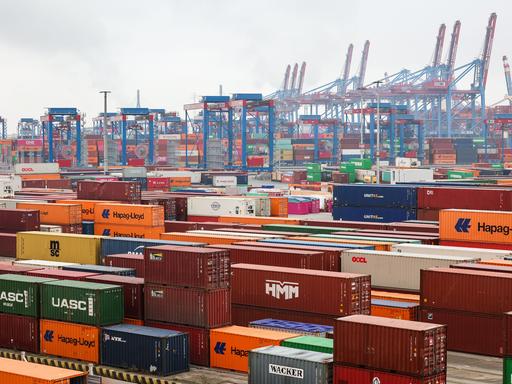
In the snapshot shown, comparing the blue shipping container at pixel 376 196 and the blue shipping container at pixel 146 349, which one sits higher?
the blue shipping container at pixel 376 196

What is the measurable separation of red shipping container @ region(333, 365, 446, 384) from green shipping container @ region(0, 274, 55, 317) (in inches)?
544

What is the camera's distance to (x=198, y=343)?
1383 inches

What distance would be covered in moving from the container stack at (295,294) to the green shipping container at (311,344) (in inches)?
115

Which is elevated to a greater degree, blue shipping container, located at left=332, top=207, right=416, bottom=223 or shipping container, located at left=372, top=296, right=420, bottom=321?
blue shipping container, located at left=332, top=207, right=416, bottom=223

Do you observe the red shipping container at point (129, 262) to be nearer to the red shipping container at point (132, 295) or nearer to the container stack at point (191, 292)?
the red shipping container at point (132, 295)

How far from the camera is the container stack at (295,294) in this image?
3503 cm

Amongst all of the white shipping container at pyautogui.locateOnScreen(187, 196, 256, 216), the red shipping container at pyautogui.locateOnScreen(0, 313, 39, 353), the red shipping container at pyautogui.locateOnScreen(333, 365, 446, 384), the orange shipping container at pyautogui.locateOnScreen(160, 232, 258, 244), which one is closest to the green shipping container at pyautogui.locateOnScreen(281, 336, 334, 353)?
the red shipping container at pyautogui.locateOnScreen(333, 365, 446, 384)

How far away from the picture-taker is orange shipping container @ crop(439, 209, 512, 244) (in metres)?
50.0

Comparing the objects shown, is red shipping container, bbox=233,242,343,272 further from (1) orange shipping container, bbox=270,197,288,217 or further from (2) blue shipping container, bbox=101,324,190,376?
(1) orange shipping container, bbox=270,197,288,217

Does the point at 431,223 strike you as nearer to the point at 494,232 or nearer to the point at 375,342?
the point at 494,232

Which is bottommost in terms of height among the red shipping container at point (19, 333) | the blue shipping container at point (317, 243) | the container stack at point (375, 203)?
the red shipping container at point (19, 333)

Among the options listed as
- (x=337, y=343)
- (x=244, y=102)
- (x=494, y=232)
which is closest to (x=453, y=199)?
(x=494, y=232)

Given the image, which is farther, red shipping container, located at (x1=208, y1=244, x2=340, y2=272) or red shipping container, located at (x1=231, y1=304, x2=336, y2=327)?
red shipping container, located at (x1=208, y1=244, x2=340, y2=272)

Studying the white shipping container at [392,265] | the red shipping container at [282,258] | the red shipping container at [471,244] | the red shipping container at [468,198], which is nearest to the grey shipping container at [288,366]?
the red shipping container at [282,258]
